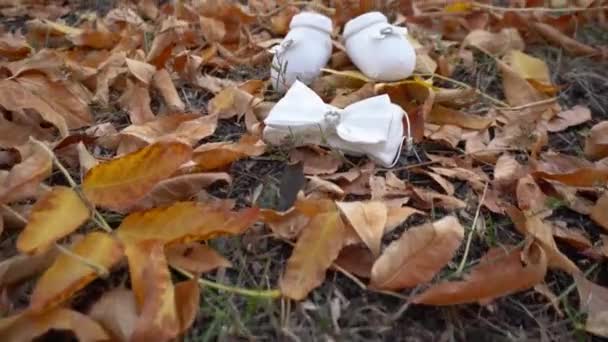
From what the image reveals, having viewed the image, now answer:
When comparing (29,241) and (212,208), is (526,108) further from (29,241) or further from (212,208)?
(29,241)

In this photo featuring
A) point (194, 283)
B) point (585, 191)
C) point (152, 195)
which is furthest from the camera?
point (585, 191)

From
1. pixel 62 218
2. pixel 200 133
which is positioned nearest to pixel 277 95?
pixel 200 133

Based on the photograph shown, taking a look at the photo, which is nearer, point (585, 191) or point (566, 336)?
point (566, 336)

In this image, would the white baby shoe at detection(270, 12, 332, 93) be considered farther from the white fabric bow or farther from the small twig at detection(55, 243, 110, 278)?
the small twig at detection(55, 243, 110, 278)

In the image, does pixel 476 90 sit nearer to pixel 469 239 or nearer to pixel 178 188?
pixel 469 239

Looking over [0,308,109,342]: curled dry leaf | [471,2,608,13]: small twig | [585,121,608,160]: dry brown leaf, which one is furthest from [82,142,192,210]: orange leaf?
[471,2,608,13]: small twig
